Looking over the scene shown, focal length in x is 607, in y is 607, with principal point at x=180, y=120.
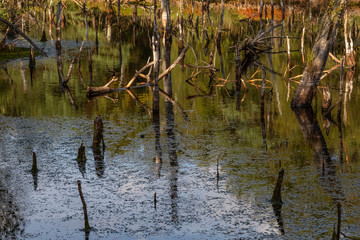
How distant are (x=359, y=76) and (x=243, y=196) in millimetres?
22208

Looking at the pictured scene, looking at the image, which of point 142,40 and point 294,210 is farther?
point 142,40

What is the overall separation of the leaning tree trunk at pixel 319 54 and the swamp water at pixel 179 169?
72 cm

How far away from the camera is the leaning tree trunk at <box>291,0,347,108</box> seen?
68.4 ft

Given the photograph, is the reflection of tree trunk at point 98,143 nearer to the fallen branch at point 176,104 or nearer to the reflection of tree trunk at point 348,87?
the fallen branch at point 176,104

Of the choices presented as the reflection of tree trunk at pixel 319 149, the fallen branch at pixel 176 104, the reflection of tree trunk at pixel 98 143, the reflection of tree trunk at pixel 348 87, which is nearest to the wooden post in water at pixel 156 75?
the fallen branch at pixel 176 104

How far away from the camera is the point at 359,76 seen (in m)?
32.7

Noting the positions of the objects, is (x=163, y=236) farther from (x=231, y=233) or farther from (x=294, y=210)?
(x=294, y=210)

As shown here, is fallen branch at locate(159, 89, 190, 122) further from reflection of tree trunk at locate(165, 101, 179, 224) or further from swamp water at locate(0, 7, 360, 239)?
reflection of tree trunk at locate(165, 101, 179, 224)

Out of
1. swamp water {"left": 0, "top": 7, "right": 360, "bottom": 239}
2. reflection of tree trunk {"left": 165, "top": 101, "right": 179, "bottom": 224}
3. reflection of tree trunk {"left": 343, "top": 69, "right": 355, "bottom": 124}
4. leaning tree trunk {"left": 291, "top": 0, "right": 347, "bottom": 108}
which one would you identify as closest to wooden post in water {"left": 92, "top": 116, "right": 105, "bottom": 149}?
swamp water {"left": 0, "top": 7, "right": 360, "bottom": 239}

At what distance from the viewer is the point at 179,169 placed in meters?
14.6

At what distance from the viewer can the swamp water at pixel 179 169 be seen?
35.9ft

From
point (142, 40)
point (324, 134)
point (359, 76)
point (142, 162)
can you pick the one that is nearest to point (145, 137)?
point (142, 162)

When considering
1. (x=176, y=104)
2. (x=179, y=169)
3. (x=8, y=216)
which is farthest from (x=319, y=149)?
(x=8, y=216)

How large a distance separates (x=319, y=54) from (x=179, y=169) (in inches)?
376
